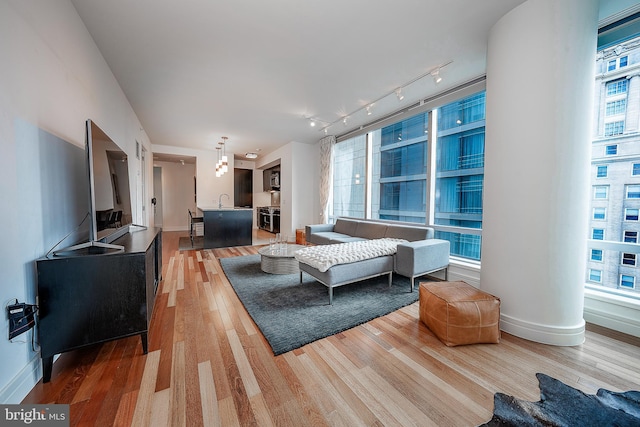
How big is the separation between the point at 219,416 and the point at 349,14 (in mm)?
2960

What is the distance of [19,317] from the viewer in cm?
122

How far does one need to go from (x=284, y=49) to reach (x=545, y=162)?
2594 millimetres

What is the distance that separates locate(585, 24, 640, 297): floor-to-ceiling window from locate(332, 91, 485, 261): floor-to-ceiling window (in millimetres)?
1017

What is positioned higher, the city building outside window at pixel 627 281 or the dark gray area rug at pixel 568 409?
the city building outside window at pixel 627 281

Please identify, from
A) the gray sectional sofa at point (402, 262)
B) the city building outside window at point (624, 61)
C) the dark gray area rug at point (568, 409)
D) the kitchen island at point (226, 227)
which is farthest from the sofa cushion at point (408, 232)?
the kitchen island at point (226, 227)

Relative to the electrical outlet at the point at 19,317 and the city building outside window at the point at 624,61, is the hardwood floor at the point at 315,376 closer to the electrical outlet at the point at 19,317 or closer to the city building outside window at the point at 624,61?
the electrical outlet at the point at 19,317

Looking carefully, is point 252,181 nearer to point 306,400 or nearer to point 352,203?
point 352,203

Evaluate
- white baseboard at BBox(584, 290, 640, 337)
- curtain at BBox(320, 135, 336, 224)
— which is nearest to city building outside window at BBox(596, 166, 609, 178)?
white baseboard at BBox(584, 290, 640, 337)

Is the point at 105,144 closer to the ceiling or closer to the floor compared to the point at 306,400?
closer to the ceiling

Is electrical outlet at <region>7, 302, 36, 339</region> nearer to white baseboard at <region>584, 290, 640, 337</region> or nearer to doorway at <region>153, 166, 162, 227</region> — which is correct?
white baseboard at <region>584, 290, 640, 337</region>

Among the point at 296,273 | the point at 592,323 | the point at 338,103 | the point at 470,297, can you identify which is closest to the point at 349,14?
the point at 338,103

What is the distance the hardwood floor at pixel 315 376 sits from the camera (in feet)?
3.96

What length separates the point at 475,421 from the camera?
1169 mm

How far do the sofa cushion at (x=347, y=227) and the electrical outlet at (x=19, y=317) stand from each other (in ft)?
13.6
